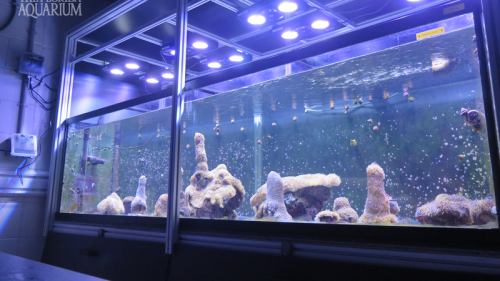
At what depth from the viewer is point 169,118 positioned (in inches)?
97.0

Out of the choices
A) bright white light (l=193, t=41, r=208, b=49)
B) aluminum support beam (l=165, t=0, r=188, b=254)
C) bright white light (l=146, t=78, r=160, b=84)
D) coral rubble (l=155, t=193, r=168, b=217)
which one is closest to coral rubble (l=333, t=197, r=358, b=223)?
aluminum support beam (l=165, t=0, r=188, b=254)

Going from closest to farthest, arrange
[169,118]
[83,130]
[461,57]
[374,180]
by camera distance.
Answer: [461,57]
[374,180]
[169,118]
[83,130]

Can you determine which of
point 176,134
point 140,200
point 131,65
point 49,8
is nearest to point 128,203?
point 140,200

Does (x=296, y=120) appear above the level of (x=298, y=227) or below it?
above

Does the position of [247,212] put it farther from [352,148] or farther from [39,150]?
[39,150]

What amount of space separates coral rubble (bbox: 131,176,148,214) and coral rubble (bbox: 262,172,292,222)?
1.06 m

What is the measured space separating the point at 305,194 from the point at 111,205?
68.6 inches

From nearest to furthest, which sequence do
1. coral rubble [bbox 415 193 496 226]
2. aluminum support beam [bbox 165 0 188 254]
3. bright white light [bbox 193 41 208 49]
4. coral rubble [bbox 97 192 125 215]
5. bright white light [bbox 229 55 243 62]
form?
Answer: coral rubble [bbox 415 193 496 226] → aluminum support beam [bbox 165 0 188 254] → coral rubble [bbox 97 192 125 215] → bright white light [bbox 193 41 208 49] → bright white light [bbox 229 55 243 62]

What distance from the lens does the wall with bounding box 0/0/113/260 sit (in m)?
3.23

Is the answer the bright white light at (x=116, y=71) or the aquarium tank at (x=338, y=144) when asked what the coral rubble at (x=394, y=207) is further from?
the bright white light at (x=116, y=71)

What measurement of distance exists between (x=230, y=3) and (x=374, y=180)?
209 cm

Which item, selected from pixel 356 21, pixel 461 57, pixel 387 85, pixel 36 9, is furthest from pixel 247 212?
pixel 36 9

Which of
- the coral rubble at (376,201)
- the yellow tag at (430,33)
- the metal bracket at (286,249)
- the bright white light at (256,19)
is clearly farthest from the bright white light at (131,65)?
the yellow tag at (430,33)

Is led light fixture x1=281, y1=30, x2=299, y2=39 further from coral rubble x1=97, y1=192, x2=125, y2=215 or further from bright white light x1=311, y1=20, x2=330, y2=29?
coral rubble x1=97, y1=192, x2=125, y2=215
